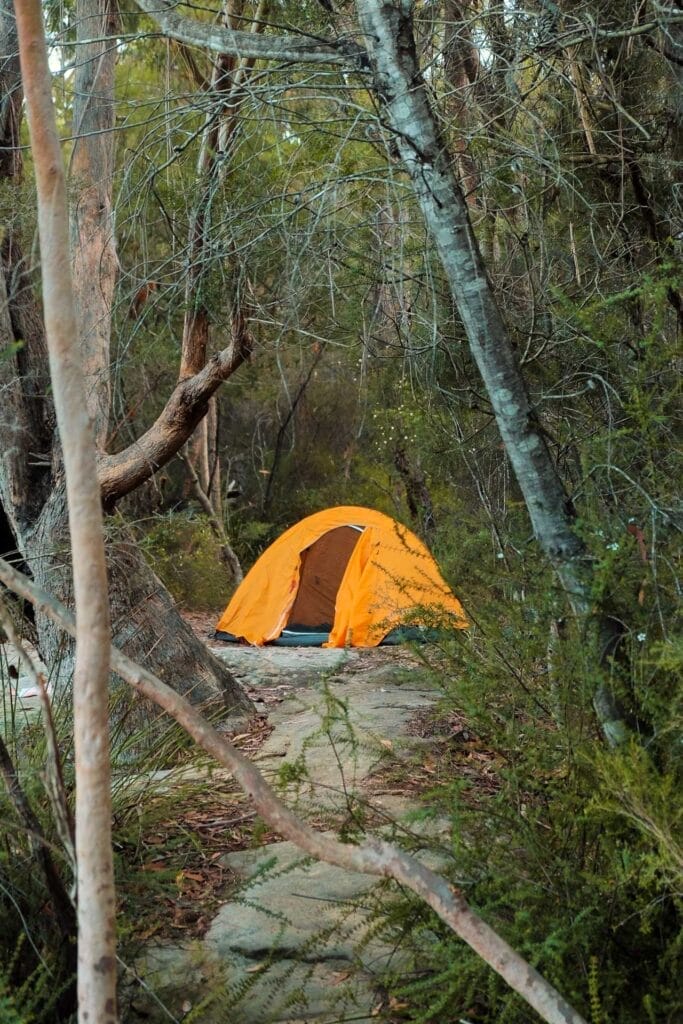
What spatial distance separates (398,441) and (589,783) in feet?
33.1

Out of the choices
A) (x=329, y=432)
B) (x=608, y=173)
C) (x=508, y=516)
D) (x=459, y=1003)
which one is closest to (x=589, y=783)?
(x=459, y=1003)

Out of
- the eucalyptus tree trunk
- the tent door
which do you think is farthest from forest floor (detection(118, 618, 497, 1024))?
the tent door

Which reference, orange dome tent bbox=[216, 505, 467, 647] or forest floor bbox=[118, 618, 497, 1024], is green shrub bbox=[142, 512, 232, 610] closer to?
orange dome tent bbox=[216, 505, 467, 647]

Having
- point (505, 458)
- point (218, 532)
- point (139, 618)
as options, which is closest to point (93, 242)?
point (139, 618)

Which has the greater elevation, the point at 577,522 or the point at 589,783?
the point at 577,522

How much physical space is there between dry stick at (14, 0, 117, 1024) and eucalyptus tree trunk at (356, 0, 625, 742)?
1876mm

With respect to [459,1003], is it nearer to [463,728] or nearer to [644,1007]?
[644,1007]

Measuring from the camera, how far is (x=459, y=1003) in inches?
126

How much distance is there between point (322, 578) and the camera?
1249 centimetres

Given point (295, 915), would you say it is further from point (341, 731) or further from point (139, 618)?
point (139, 618)

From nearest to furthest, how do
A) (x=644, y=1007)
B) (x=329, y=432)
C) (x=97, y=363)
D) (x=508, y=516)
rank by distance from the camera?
1. (x=644, y=1007)
2. (x=508, y=516)
3. (x=97, y=363)
4. (x=329, y=432)

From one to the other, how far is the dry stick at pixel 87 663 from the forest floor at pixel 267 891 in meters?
0.79

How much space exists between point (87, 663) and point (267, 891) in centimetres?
267

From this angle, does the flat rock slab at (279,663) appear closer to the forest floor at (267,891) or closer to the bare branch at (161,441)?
the bare branch at (161,441)
